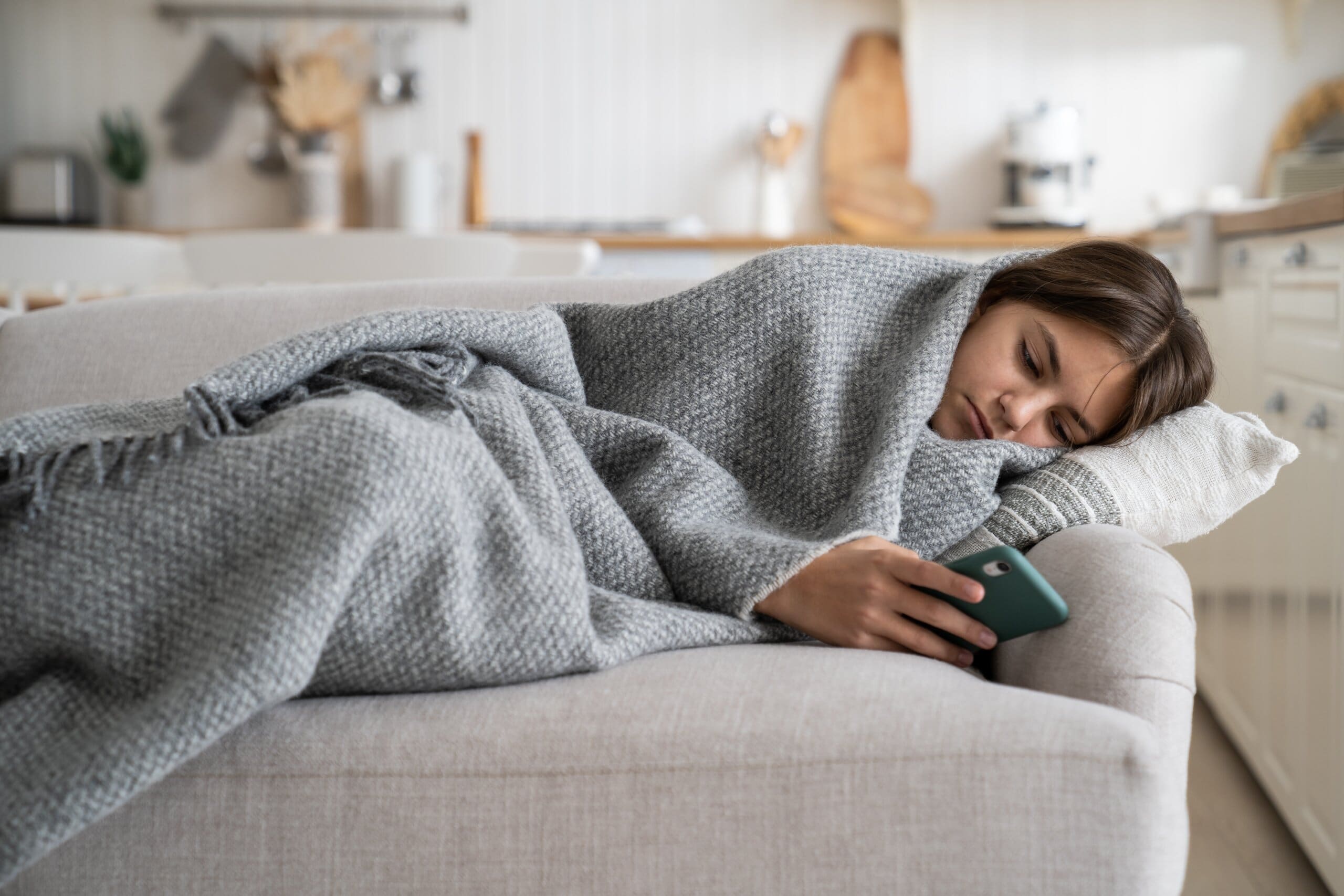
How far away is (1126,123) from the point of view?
3299 millimetres

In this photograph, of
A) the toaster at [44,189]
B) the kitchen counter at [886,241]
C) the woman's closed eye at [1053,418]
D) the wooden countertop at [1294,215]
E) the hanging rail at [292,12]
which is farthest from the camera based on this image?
the hanging rail at [292,12]

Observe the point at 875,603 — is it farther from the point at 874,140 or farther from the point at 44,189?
the point at 44,189

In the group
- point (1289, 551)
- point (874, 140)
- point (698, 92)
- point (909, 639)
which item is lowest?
point (1289, 551)

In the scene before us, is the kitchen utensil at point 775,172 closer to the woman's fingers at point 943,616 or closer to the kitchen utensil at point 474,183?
the kitchen utensil at point 474,183

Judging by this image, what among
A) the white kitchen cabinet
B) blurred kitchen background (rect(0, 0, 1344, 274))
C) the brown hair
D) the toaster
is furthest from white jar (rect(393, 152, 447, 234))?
the brown hair

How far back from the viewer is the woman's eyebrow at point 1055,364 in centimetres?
113

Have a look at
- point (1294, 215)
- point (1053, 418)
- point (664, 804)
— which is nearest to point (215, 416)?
point (664, 804)

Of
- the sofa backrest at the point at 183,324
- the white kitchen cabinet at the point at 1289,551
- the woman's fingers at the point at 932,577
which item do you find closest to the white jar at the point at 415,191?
the sofa backrest at the point at 183,324

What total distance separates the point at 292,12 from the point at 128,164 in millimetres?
667

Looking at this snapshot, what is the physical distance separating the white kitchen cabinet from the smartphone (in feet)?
2.59

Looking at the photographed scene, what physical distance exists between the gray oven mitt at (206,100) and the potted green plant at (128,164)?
3.8 inches

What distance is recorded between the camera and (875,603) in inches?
35.2

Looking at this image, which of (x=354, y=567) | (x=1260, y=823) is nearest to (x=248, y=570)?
(x=354, y=567)

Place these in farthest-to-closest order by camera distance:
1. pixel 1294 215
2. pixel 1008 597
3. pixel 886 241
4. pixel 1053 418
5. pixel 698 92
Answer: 1. pixel 698 92
2. pixel 886 241
3. pixel 1294 215
4. pixel 1053 418
5. pixel 1008 597
